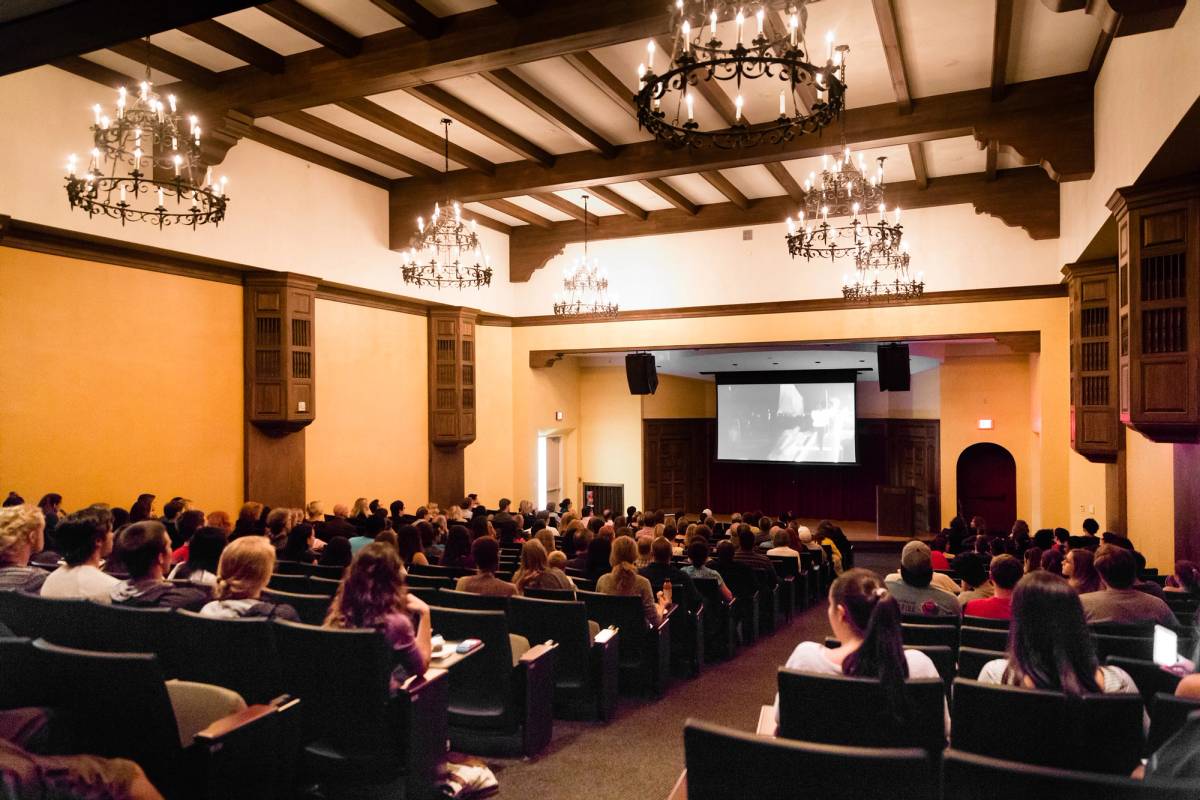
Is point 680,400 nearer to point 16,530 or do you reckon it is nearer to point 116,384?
point 116,384

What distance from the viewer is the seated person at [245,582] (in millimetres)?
3123

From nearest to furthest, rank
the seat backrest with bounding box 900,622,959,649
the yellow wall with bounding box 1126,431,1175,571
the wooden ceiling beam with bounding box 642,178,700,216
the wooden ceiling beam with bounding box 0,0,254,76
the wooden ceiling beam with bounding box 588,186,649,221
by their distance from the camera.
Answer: the wooden ceiling beam with bounding box 0,0,254,76 → the seat backrest with bounding box 900,622,959,649 → the yellow wall with bounding box 1126,431,1175,571 → the wooden ceiling beam with bounding box 642,178,700,216 → the wooden ceiling beam with bounding box 588,186,649,221

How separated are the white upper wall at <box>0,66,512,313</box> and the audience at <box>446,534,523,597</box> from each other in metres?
5.10

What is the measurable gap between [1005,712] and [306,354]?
27.4 feet

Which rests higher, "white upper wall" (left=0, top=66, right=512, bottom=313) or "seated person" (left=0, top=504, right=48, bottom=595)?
"white upper wall" (left=0, top=66, right=512, bottom=313)

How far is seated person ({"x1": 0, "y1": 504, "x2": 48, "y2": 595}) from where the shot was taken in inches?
137

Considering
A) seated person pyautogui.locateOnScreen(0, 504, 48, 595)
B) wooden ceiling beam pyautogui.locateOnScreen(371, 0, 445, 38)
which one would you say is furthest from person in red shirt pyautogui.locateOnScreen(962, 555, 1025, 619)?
wooden ceiling beam pyautogui.locateOnScreen(371, 0, 445, 38)

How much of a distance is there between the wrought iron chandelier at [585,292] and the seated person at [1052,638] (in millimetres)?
8505

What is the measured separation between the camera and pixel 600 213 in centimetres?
1201

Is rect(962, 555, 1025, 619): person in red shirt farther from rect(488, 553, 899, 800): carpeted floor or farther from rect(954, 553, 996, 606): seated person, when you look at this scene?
rect(488, 553, 899, 800): carpeted floor

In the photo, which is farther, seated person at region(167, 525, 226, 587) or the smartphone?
seated person at region(167, 525, 226, 587)

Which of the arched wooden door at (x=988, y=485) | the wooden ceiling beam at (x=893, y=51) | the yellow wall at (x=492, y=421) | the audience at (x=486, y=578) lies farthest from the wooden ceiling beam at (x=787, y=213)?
the audience at (x=486, y=578)

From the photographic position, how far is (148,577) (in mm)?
3375

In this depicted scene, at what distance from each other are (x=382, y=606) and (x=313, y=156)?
300 inches
